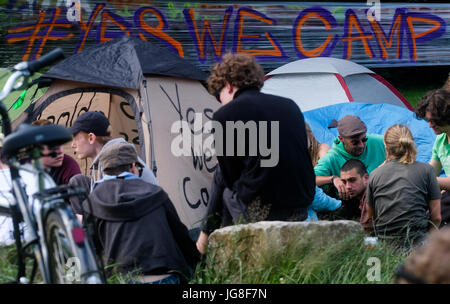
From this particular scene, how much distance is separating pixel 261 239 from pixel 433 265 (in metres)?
1.58

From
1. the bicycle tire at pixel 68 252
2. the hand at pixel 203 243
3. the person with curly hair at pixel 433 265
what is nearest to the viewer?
the person with curly hair at pixel 433 265

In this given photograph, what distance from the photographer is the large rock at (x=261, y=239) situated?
290cm

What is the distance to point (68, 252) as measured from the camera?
211 centimetres

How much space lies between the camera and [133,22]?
28.5 feet

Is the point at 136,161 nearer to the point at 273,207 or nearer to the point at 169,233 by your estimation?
the point at 169,233

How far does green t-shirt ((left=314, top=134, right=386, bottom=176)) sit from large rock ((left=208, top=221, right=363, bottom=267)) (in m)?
1.66

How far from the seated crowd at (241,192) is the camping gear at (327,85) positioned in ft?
8.31

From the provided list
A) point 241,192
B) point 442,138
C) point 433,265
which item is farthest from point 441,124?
point 433,265

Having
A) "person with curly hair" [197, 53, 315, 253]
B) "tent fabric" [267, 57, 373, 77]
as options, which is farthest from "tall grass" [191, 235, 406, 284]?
"tent fabric" [267, 57, 373, 77]

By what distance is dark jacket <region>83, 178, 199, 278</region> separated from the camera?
293cm

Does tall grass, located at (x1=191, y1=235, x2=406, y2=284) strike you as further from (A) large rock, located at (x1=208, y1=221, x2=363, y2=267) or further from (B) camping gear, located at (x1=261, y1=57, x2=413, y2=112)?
(B) camping gear, located at (x1=261, y1=57, x2=413, y2=112)

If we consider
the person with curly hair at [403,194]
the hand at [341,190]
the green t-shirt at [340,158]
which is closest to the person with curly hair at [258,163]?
the person with curly hair at [403,194]

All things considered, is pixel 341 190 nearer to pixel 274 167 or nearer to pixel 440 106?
pixel 440 106

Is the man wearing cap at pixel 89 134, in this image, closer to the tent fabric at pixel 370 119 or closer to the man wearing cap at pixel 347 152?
the man wearing cap at pixel 347 152
